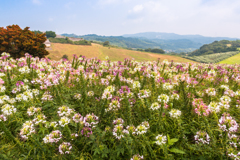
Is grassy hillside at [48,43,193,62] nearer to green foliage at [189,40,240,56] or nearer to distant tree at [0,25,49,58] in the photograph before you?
distant tree at [0,25,49,58]

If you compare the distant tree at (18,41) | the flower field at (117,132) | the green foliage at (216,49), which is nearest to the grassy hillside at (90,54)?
the distant tree at (18,41)

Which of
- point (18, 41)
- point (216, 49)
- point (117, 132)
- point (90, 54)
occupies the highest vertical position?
point (216, 49)

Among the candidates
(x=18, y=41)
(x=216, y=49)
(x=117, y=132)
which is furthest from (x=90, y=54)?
(x=216, y=49)

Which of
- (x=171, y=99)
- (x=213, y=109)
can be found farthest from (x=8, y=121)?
(x=213, y=109)

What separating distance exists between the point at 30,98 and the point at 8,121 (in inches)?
28.3

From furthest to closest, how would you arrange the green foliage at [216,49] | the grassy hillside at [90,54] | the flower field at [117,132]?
1. the green foliage at [216,49]
2. the grassy hillside at [90,54]
3. the flower field at [117,132]

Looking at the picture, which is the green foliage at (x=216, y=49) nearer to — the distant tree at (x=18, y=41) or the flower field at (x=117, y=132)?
the distant tree at (x=18, y=41)

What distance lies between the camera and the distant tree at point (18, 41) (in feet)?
64.3

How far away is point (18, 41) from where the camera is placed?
19484 millimetres

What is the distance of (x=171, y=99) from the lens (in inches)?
162

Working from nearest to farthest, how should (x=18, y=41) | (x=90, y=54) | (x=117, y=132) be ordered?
(x=117, y=132)
(x=18, y=41)
(x=90, y=54)

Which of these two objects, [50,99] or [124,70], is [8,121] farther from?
[124,70]

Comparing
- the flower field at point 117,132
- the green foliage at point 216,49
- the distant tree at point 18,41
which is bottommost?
the flower field at point 117,132

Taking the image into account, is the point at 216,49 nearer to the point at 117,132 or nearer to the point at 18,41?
the point at 18,41
